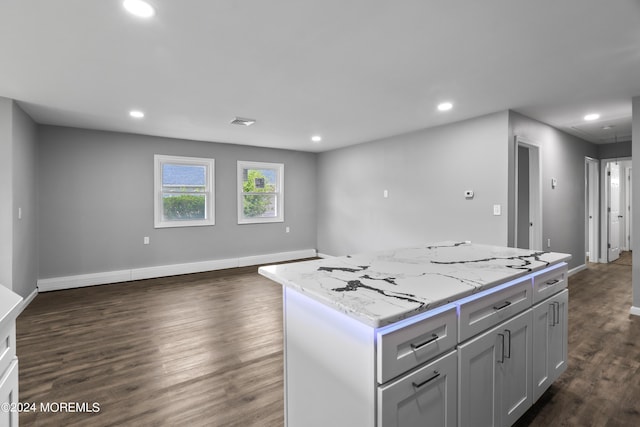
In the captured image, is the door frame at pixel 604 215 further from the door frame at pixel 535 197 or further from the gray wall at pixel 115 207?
the gray wall at pixel 115 207

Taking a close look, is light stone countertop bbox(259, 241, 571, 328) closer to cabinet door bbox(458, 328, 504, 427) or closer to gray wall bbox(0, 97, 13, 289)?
cabinet door bbox(458, 328, 504, 427)

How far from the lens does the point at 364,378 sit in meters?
1.16

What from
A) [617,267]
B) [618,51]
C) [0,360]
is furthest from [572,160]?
[0,360]

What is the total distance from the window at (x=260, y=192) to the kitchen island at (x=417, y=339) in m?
4.78

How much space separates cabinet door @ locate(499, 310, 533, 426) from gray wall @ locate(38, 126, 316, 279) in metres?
5.36

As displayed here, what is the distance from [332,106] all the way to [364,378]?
10.9ft

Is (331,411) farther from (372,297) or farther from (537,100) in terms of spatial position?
(537,100)

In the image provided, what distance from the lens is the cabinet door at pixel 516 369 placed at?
5.38 ft

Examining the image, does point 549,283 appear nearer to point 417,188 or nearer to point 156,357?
point 156,357

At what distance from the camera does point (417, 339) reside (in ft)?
4.01

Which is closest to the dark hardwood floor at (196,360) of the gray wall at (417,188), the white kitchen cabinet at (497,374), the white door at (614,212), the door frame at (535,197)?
the white kitchen cabinet at (497,374)

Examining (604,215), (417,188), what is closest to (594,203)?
(604,215)

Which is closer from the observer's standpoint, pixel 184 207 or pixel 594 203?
pixel 184 207

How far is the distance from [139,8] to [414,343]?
2.31 m
